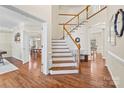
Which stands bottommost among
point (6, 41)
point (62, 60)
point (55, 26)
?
point (62, 60)

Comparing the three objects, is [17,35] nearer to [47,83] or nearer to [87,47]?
[87,47]

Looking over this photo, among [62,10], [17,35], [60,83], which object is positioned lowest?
[60,83]

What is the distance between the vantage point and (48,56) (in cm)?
695

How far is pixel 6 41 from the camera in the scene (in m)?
14.0

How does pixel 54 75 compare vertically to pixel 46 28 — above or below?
below

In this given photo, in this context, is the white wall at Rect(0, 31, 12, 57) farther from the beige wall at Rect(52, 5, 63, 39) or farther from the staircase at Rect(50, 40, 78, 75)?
the staircase at Rect(50, 40, 78, 75)

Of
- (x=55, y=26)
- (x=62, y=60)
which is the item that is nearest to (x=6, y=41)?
(x=55, y=26)

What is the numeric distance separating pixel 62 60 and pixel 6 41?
7.85 meters

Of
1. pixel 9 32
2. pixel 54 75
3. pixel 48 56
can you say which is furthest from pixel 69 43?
pixel 9 32

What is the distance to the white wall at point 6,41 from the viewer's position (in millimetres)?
13648

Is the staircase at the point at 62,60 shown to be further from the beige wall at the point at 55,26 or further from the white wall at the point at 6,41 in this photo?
the white wall at the point at 6,41

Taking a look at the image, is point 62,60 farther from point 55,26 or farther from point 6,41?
point 6,41

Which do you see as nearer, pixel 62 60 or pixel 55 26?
pixel 62 60
